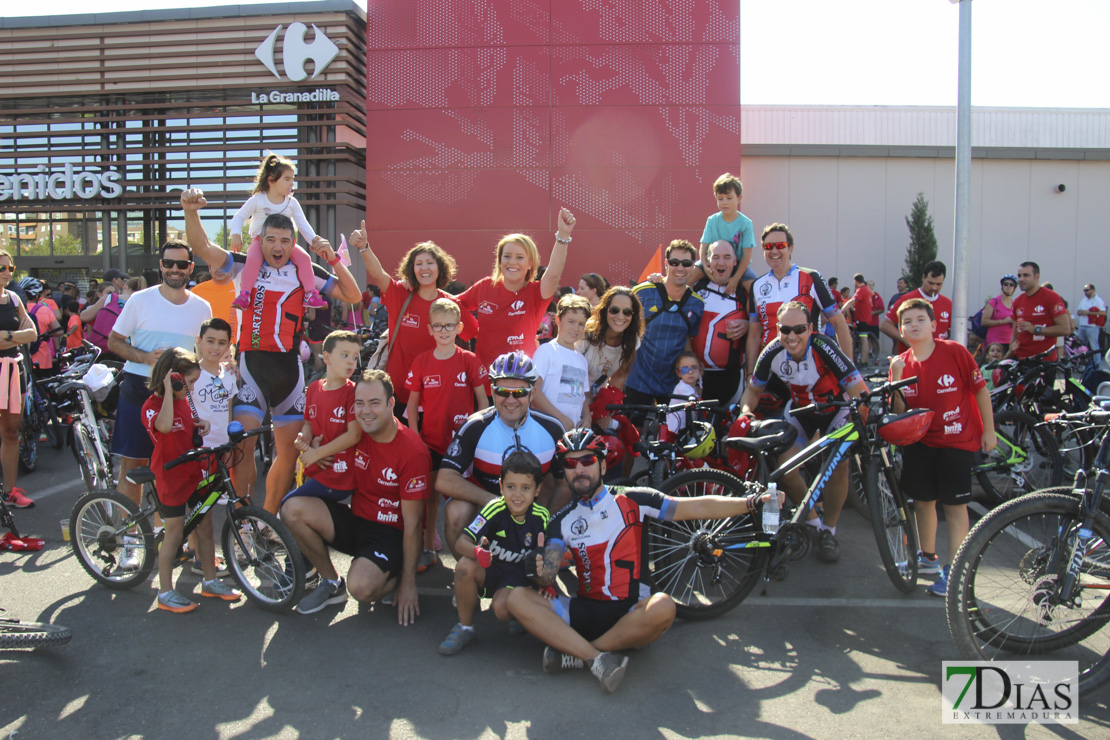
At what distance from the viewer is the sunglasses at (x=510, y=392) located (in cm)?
427

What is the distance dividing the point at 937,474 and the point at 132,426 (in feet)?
17.0

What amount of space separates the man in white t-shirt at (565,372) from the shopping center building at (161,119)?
1482 cm

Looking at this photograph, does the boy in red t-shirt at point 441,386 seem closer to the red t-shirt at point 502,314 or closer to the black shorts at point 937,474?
the red t-shirt at point 502,314

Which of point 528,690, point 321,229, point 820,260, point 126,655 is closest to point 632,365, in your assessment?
point 528,690

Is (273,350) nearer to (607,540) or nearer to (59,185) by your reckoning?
(607,540)

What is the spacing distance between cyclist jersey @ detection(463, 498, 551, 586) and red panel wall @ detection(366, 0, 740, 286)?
46.0 ft

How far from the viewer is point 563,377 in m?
5.02

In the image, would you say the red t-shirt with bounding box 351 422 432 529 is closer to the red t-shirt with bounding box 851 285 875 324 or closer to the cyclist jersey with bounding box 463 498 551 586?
the cyclist jersey with bounding box 463 498 551 586

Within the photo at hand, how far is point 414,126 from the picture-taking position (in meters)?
17.4

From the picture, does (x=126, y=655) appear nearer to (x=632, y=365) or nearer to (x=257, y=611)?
(x=257, y=611)

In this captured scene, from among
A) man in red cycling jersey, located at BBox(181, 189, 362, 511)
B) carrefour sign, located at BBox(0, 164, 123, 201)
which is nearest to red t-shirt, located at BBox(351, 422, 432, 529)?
man in red cycling jersey, located at BBox(181, 189, 362, 511)

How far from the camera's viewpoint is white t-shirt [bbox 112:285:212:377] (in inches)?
197

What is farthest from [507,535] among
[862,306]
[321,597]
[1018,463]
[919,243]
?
[919,243]

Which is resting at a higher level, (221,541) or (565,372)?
(565,372)
